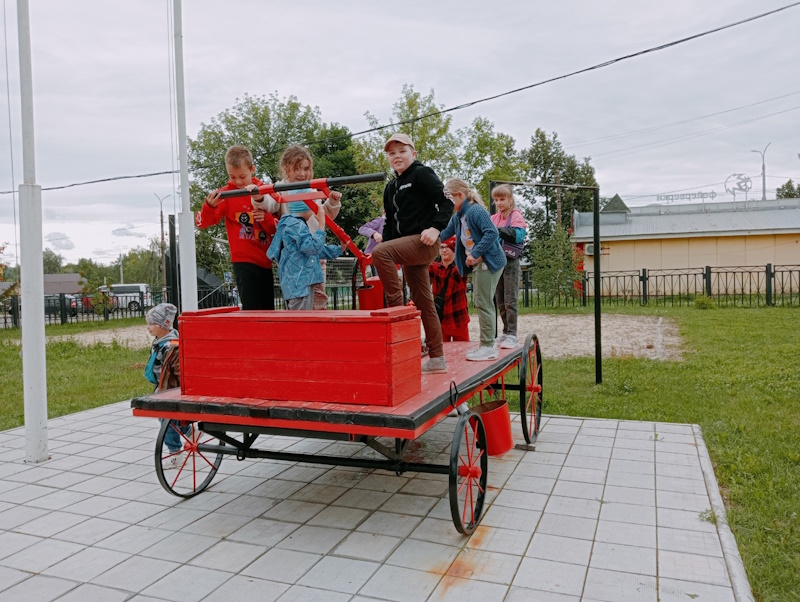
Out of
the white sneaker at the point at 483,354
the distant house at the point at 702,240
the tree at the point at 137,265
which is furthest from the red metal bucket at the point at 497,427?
the tree at the point at 137,265

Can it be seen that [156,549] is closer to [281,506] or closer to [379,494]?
[281,506]

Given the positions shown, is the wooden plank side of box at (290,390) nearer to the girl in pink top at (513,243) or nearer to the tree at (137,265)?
the girl in pink top at (513,243)

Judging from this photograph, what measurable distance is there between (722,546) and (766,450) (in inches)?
85.0

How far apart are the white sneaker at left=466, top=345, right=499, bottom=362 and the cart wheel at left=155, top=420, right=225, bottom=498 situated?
6.72 ft

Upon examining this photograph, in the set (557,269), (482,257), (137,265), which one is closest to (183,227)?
(482,257)

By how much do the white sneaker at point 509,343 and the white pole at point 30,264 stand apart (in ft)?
12.9

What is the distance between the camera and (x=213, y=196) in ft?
14.0

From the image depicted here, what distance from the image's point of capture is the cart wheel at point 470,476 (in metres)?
3.51

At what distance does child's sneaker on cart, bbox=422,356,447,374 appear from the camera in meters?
4.50

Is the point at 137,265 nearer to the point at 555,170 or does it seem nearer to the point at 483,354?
the point at 555,170

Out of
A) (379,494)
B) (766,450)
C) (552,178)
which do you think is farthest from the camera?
(552,178)

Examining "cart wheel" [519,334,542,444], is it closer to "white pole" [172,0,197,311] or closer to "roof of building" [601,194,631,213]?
"white pole" [172,0,197,311]

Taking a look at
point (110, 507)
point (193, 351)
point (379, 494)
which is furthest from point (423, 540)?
point (110, 507)

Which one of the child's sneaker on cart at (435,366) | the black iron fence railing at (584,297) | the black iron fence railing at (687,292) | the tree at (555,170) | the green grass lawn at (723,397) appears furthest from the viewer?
the tree at (555,170)
